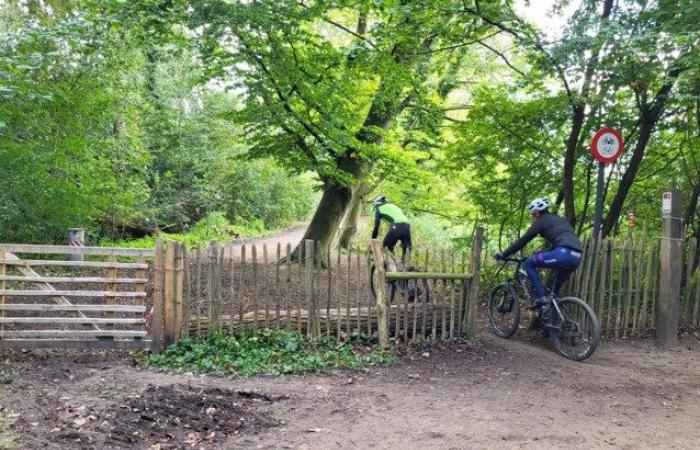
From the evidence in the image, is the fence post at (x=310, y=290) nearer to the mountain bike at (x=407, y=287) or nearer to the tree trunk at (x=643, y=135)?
the mountain bike at (x=407, y=287)

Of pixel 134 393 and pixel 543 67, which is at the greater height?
pixel 543 67

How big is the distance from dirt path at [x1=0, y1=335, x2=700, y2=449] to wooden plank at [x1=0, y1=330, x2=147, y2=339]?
0.26 meters

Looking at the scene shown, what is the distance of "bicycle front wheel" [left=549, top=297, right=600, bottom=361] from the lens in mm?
6449

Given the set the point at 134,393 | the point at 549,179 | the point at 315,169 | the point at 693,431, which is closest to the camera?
the point at 693,431

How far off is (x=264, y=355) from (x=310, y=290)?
0.98 meters

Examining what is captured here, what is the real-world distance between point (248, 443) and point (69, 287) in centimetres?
745

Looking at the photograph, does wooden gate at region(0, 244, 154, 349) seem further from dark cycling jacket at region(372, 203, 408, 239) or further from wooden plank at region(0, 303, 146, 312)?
dark cycling jacket at region(372, 203, 408, 239)

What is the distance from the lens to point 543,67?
269 inches

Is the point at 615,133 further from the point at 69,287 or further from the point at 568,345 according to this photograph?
the point at 69,287

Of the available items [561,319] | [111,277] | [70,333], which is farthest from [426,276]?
[70,333]

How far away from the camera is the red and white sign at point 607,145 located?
6910mm

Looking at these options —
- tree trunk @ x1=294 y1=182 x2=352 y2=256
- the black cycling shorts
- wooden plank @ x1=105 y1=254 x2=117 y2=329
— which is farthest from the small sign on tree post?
tree trunk @ x1=294 y1=182 x2=352 y2=256

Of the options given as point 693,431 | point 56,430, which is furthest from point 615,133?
point 56,430

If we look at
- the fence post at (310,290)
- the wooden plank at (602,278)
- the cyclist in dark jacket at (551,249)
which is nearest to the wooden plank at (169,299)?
the fence post at (310,290)
